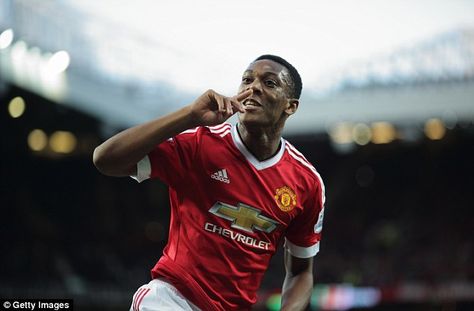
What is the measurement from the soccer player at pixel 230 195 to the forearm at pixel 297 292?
1.16ft

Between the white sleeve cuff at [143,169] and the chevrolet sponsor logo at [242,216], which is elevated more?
the white sleeve cuff at [143,169]

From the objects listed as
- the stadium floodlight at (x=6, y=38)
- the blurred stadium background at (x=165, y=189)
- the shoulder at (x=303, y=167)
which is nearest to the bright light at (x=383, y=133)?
the blurred stadium background at (x=165, y=189)

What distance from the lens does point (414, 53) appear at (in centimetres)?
1959

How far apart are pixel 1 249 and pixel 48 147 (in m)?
4.98

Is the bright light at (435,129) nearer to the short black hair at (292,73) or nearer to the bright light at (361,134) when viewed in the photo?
the bright light at (361,134)

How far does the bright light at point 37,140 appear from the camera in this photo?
2458cm

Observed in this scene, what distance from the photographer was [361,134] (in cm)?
2341

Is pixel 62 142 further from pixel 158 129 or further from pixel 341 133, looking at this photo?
pixel 158 129

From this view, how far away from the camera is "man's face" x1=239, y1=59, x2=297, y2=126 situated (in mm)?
4094

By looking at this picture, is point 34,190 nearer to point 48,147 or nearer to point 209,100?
point 48,147

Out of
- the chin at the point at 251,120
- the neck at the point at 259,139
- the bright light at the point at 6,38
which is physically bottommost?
the neck at the point at 259,139

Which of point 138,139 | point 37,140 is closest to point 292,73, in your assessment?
point 138,139

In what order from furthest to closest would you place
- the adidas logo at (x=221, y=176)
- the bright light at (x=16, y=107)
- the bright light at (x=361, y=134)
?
the bright light at (x=361, y=134) < the bright light at (x=16, y=107) < the adidas logo at (x=221, y=176)

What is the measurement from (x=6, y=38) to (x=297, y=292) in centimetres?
1380
